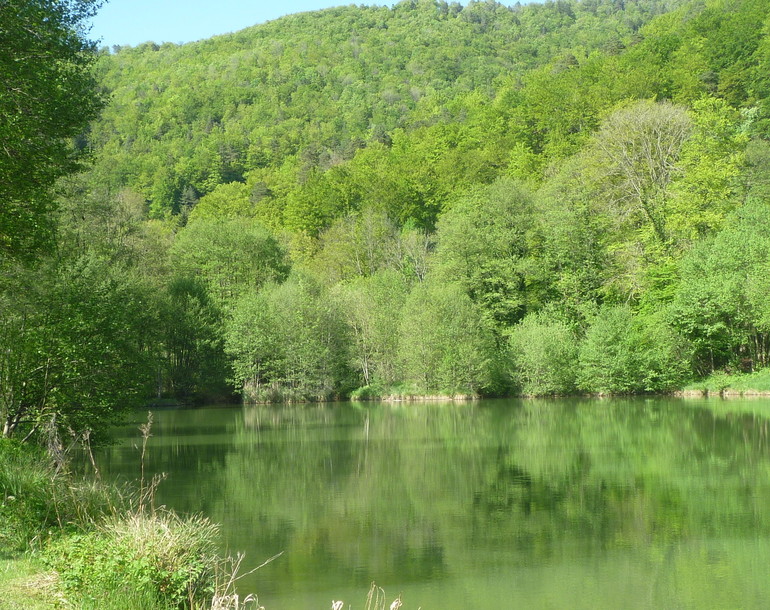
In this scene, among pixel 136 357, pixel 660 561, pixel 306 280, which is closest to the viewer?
pixel 660 561

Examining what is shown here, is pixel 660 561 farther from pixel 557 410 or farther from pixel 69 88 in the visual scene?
pixel 557 410

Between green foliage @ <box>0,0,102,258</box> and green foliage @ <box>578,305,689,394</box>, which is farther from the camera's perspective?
green foliage @ <box>578,305,689,394</box>

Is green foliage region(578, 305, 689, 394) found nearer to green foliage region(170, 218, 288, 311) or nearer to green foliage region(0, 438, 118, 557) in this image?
green foliage region(170, 218, 288, 311)

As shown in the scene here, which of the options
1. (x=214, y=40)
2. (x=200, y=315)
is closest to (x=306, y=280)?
(x=200, y=315)

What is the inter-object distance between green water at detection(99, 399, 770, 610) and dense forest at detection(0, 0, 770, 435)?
14.8ft

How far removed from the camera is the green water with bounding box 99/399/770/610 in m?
Answer: 12.0

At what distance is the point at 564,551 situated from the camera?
1375 centimetres

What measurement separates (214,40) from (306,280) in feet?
299

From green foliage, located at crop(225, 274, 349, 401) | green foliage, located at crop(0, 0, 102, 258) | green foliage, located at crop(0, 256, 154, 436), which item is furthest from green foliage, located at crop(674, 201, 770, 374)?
green foliage, located at crop(0, 0, 102, 258)

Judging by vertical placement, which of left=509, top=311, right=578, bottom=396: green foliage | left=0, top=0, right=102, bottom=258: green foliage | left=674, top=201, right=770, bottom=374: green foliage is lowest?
left=509, top=311, right=578, bottom=396: green foliage

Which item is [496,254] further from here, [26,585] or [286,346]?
[26,585]

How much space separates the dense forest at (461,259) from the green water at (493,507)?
178 inches

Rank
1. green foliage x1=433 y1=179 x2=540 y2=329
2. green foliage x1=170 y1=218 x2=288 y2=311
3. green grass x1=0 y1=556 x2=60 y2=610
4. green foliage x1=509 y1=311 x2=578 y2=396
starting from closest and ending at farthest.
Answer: green grass x1=0 y1=556 x2=60 y2=610 → green foliage x1=509 y1=311 x2=578 y2=396 → green foliage x1=433 y1=179 x2=540 y2=329 → green foliage x1=170 y1=218 x2=288 y2=311

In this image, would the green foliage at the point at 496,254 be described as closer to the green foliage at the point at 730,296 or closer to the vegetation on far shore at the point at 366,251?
the vegetation on far shore at the point at 366,251
